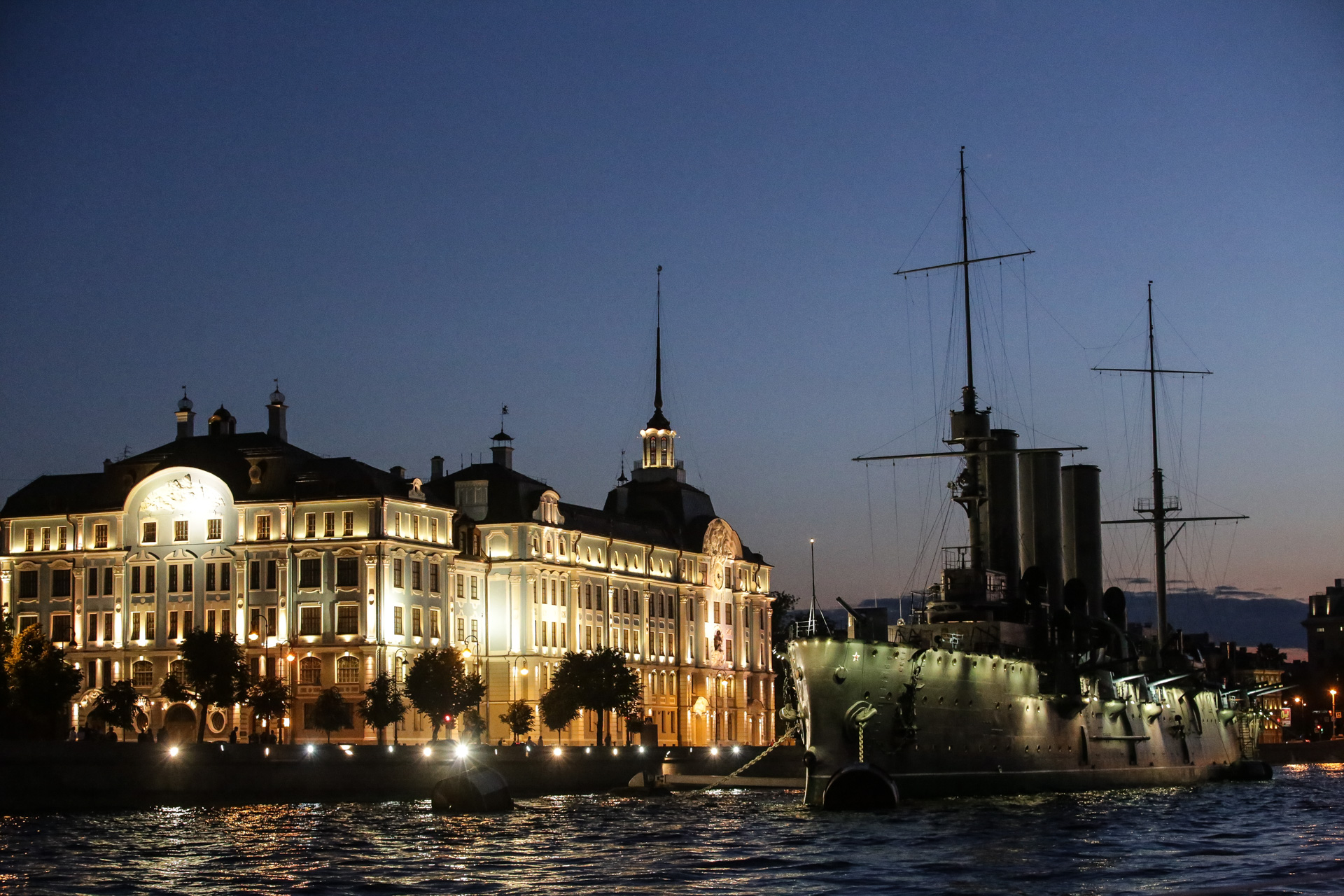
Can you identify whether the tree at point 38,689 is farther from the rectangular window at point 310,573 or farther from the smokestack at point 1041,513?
the smokestack at point 1041,513

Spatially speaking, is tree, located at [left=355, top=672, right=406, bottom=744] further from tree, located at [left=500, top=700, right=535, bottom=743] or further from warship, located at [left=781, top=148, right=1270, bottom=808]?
warship, located at [left=781, top=148, right=1270, bottom=808]

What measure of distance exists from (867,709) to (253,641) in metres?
47.0

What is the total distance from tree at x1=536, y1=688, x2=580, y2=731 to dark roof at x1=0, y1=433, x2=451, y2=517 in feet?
39.2

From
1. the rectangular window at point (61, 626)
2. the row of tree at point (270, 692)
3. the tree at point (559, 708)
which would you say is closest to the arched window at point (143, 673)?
the row of tree at point (270, 692)

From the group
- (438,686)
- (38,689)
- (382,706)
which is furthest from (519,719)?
(38,689)

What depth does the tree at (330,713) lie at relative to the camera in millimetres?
92500

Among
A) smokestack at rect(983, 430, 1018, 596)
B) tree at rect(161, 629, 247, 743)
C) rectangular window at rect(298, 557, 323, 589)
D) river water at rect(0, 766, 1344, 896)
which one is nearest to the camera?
river water at rect(0, 766, 1344, 896)

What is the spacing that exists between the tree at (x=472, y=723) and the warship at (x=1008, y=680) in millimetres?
25368

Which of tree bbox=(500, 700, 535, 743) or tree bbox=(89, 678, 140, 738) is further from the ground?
tree bbox=(89, 678, 140, 738)

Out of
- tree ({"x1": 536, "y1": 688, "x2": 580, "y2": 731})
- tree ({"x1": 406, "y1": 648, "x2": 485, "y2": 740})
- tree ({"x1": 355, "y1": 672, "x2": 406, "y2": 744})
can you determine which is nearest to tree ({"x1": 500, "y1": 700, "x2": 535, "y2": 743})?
tree ({"x1": 536, "y1": 688, "x2": 580, "y2": 731})

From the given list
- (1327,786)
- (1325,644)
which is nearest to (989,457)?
(1327,786)

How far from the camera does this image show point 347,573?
97.2 m

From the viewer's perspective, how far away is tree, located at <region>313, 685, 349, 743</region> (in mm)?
92500

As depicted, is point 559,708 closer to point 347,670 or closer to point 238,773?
point 347,670
